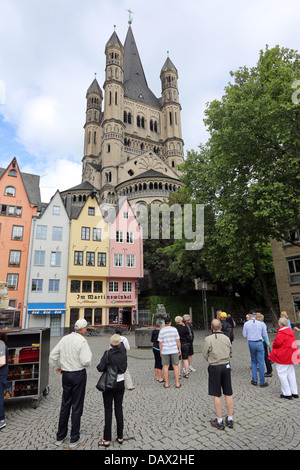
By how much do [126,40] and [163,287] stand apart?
98.8m

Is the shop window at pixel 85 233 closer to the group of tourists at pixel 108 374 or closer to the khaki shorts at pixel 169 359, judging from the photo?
the khaki shorts at pixel 169 359

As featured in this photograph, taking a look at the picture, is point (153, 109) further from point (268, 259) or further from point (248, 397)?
point (248, 397)

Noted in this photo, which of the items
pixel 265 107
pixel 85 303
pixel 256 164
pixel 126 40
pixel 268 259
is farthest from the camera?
pixel 126 40

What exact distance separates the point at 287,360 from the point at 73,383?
4951 millimetres

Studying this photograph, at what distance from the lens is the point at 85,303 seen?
29.3 m

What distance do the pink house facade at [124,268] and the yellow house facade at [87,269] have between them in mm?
760

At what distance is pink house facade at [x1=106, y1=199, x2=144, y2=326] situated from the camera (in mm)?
30844

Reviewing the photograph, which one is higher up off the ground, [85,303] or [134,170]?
[134,170]

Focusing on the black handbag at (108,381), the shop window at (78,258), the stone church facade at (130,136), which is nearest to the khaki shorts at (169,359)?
the black handbag at (108,381)

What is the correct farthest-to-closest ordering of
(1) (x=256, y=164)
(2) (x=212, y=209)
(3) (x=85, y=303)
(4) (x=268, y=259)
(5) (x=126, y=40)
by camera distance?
(5) (x=126, y=40)
(4) (x=268, y=259)
(3) (x=85, y=303)
(2) (x=212, y=209)
(1) (x=256, y=164)

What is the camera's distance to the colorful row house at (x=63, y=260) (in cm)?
2769

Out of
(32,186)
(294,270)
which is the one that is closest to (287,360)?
(294,270)

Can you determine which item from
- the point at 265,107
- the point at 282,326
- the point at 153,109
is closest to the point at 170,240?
the point at 265,107

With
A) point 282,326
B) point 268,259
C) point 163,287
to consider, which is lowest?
point 282,326
